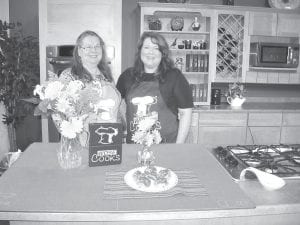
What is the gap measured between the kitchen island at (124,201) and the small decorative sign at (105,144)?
0.16 ft

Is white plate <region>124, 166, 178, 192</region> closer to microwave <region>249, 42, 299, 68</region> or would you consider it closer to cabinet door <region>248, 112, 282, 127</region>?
cabinet door <region>248, 112, 282, 127</region>

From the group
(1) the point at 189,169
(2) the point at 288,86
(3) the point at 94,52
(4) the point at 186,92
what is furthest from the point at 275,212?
(2) the point at 288,86

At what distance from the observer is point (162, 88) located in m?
2.38

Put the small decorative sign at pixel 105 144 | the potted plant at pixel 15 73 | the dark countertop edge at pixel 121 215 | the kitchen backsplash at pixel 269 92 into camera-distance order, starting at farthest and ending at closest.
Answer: the kitchen backsplash at pixel 269 92
the potted plant at pixel 15 73
the small decorative sign at pixel 105 144
the dark countertop edge at pixel 121 215

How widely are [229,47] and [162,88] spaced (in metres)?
2.18

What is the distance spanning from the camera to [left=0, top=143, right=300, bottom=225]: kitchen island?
1229 millimetres

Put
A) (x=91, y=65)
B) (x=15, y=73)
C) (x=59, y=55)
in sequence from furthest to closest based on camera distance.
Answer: (x=59, y=55) < (x=15, y=73) < (x=91, y=65)

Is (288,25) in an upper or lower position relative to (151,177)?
upper

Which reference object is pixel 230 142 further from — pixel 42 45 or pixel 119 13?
pixel 42 45

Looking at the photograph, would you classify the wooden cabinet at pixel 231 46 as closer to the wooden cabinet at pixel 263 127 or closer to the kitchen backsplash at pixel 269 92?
the kitchen backsplash at pixel 269 92

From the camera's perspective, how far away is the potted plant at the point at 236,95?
14.1 feet

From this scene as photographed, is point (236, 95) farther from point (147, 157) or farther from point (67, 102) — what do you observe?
point (67, 102)

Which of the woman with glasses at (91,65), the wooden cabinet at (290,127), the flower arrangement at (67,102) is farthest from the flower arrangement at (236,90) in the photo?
the flower arrangement at (67,102)

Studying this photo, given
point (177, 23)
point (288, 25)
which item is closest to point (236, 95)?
point (288, 25)
